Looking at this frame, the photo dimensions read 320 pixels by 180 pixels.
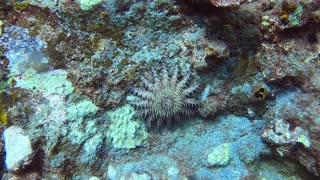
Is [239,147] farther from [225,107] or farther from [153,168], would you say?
[153,168]

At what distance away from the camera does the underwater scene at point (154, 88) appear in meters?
2.90

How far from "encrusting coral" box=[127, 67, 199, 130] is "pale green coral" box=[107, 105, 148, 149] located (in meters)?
0.10

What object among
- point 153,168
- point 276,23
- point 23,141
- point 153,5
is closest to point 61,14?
point 153,5

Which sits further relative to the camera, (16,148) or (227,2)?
(16,148)

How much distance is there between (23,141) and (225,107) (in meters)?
1.97

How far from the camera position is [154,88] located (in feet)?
10.1

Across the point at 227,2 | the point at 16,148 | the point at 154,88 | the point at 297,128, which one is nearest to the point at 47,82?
the point at 16,148

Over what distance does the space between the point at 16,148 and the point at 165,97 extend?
144 centimetres

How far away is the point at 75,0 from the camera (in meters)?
2.97

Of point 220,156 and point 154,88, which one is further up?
point 154,88

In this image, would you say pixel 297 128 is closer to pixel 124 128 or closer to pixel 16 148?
pixel 124 128

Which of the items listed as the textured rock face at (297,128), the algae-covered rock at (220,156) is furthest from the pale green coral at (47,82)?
the textured rock face at (297,128)

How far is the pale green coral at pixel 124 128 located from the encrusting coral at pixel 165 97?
105mm

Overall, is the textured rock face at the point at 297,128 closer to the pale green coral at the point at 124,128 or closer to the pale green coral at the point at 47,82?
the pale green coral at the point at 124,128
